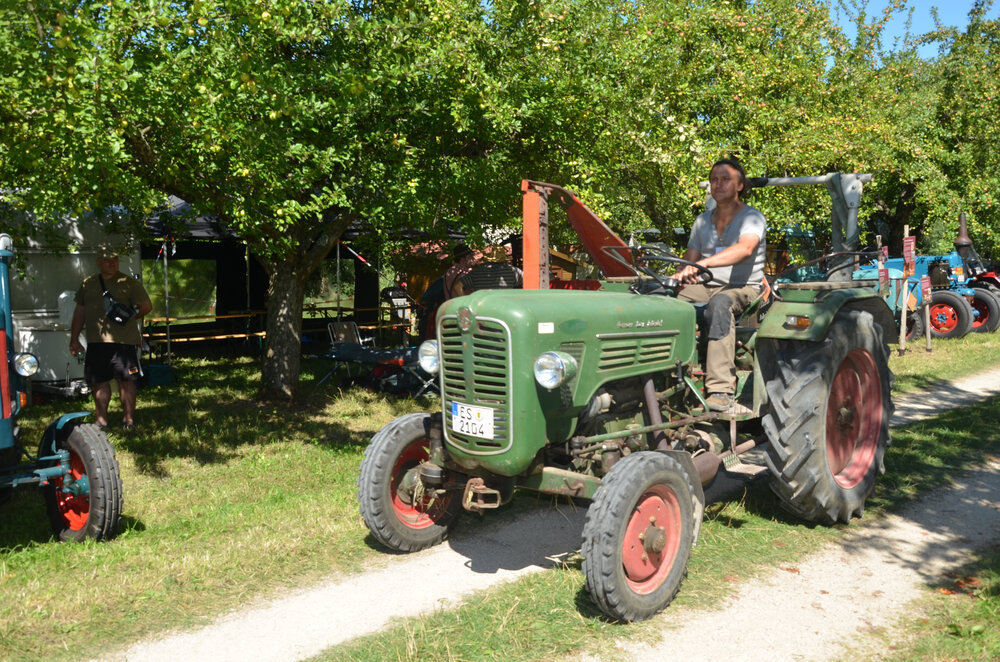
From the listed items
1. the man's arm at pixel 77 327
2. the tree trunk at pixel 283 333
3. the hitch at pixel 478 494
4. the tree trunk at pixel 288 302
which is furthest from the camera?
the tree trunk at pixel 283 333

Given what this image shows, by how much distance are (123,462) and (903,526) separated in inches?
234

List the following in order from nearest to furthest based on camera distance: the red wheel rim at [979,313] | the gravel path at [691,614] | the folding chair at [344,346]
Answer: the gravel path at [691,614], the folding chair at [344,346], the red wheel rim at [979,313]

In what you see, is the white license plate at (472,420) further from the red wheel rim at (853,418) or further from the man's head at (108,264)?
the man's head at (108,264)

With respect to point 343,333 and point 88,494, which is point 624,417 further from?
point 343,333

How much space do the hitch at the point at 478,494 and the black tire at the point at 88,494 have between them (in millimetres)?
2120

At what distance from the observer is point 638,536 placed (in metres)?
3.63

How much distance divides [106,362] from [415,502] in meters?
4.56

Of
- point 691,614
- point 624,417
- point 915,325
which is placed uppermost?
point 624,417

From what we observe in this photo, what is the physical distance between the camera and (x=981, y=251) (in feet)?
88.6

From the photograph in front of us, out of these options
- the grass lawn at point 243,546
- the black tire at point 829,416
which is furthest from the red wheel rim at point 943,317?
the black tire at point 829,416

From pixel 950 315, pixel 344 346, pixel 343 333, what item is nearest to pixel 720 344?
pixel 344 346

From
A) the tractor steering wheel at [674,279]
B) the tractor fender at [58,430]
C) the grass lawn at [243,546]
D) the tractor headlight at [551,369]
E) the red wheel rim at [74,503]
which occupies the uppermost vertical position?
the tractor steering wheel at [674,279]

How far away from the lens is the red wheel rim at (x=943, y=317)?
47.5 feet

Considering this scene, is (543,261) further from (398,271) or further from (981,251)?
(981,251)
